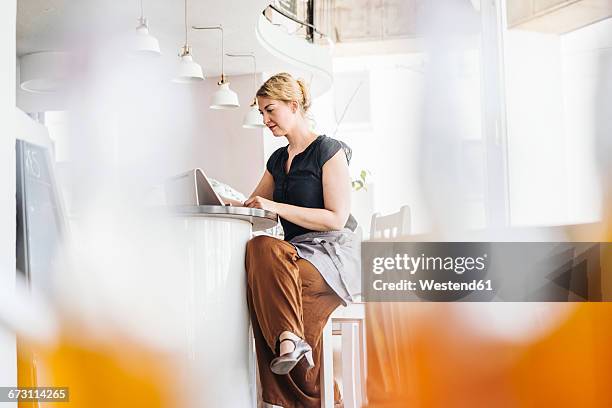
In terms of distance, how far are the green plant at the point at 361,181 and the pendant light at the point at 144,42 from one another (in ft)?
1.79

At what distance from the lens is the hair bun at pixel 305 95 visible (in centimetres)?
171

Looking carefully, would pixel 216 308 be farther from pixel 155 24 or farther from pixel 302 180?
pixel 155 24

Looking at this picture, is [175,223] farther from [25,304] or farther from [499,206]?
[499,206]

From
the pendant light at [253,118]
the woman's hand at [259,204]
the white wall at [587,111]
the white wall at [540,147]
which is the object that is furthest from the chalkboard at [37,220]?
the white wall at [587,111]

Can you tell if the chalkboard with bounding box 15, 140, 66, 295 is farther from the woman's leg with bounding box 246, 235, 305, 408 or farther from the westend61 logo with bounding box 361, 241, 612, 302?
the westend61 logo with bounding box 361, 241, 612, 302

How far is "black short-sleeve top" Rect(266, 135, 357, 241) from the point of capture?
1.71 meters

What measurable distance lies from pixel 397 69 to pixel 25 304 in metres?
0.80

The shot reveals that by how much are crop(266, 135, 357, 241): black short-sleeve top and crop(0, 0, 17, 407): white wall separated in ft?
1.93

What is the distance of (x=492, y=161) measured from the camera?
5.10 feet

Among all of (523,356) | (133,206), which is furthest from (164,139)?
(523,356)

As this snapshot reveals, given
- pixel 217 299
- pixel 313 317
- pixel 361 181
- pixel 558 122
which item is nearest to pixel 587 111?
pixel 558 122

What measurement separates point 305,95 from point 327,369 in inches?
22.7

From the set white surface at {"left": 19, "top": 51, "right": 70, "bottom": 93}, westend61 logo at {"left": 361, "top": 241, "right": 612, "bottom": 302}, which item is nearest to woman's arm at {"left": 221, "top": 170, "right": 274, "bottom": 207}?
westend61 logo at {"left": 361, "top": 241, "right": 612, "bottom": 302}

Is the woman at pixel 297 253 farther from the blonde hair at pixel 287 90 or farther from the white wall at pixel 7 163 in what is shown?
the white wall at pixel 7 163
